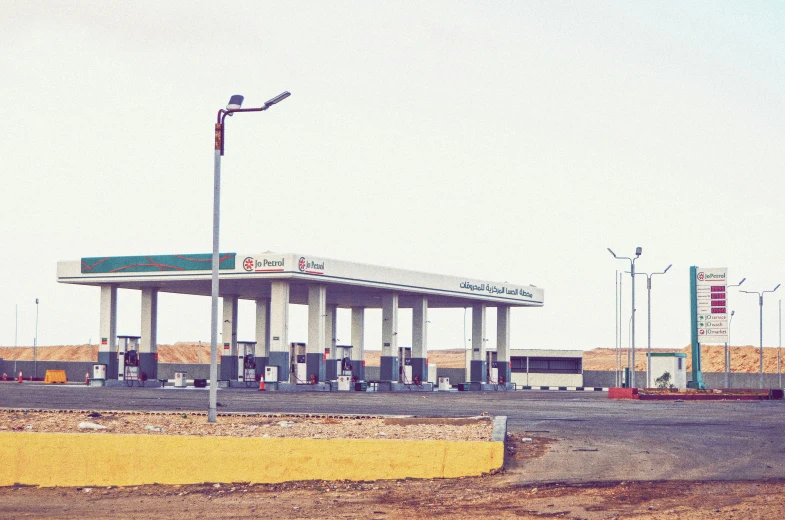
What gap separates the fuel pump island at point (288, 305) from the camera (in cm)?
5031

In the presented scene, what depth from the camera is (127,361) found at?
186 feet

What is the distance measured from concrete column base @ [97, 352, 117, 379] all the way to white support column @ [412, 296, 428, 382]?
17521 mm

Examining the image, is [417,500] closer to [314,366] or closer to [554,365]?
[314,366]

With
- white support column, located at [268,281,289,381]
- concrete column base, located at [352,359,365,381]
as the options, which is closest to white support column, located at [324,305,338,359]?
concrete column base, located at [352,359,365,381]

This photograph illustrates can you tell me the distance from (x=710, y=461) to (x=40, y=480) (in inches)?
375

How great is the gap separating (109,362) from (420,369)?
1818 cm

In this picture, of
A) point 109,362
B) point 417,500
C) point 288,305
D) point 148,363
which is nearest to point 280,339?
point 288,305

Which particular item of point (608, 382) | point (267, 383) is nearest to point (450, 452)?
point (267, 383)

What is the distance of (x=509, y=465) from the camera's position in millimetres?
13523

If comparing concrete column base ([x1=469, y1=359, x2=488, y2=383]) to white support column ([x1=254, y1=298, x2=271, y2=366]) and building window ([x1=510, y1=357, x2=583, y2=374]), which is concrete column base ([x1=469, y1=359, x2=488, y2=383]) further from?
white support column ([x1=254, y1=298, x2=271, y2=366])

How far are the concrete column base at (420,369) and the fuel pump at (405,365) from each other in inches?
16.4

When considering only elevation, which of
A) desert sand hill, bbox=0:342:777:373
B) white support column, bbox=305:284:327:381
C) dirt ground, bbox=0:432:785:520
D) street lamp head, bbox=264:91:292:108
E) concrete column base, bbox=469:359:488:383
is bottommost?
desert sand hill, bbox=0:342:777:373

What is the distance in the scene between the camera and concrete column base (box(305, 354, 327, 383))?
167ft

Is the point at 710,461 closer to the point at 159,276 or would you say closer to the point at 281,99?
the point at 281,99
